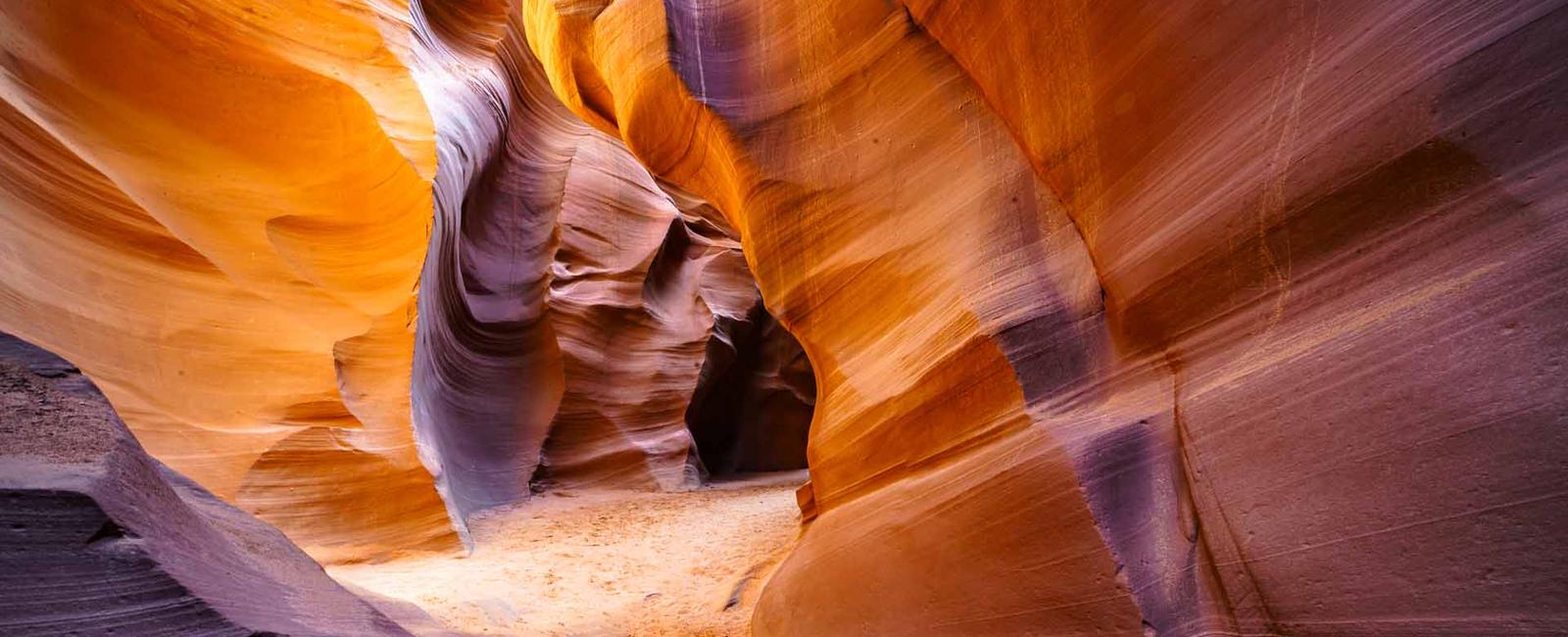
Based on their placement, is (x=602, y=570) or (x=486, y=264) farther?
(x=486, y=264)

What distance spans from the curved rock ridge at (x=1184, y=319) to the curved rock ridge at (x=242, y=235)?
420cm

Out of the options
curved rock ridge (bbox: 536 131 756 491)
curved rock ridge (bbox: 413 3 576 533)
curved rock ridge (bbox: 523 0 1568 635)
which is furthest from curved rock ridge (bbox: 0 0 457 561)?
curved rock ridge (bbox: 523 0 1568 635)

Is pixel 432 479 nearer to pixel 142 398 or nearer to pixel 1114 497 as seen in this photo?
pixel 142 398

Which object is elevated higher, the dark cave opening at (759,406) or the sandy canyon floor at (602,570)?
the dark cave opening at (759,406)

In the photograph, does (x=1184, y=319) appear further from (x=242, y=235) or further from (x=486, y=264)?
(x=486, y=264)

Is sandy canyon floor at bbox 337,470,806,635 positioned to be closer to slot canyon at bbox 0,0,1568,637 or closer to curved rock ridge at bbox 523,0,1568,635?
slot canyon at bbox 0,0,1568,637

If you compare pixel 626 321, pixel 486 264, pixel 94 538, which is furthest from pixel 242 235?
pixel 94 538

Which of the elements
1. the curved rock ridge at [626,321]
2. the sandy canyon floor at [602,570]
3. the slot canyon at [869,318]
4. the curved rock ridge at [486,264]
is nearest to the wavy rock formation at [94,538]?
the slot canyon at [869,318]

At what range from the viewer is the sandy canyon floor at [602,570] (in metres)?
4.59

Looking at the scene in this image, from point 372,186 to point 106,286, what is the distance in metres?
2.04

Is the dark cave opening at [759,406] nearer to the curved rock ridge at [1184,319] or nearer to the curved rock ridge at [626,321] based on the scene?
the curved rock ridge at [626,321]

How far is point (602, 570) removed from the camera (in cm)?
586

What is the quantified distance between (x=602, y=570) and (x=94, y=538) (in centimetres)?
411

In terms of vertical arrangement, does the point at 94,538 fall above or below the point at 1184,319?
below
